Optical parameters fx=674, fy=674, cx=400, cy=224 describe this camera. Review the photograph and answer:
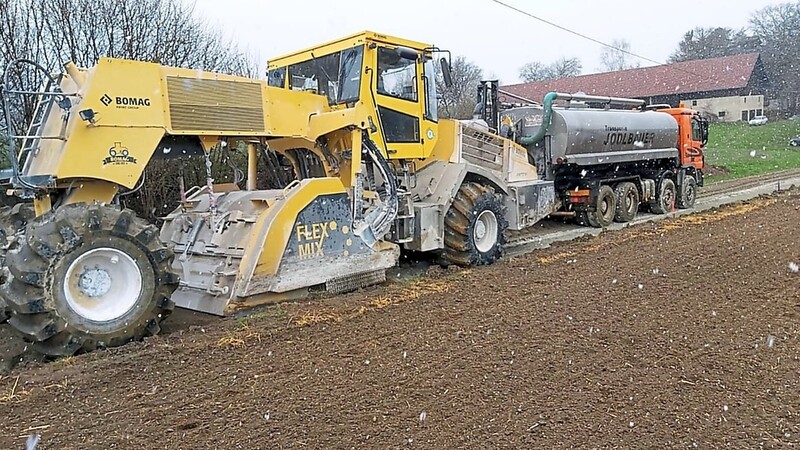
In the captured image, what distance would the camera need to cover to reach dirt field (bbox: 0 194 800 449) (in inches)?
145

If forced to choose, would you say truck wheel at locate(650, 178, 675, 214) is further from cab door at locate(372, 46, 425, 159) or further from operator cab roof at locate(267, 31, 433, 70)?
operator cab roof at locate(267, 31, 433, 70)

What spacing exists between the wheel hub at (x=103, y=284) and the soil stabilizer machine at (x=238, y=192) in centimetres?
1

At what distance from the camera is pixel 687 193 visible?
15.4m

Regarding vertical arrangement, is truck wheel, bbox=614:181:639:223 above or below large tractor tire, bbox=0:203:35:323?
below

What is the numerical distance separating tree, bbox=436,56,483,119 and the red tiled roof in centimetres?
912

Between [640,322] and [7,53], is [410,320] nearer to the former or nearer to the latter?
[640,322]

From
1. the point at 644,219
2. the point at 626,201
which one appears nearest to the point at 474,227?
the point at 626,201

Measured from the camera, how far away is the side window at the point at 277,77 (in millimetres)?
8469

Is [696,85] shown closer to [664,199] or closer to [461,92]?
[461,92]

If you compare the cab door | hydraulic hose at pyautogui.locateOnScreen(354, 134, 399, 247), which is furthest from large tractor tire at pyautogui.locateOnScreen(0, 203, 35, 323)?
the cab door

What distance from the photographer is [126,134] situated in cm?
592

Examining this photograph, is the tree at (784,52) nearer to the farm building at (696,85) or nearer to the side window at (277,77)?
the farm building at (696,85)

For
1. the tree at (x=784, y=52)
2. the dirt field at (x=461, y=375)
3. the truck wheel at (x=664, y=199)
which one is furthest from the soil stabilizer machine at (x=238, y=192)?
the tree at (x=784, y=52)

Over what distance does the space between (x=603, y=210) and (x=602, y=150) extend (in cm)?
127
